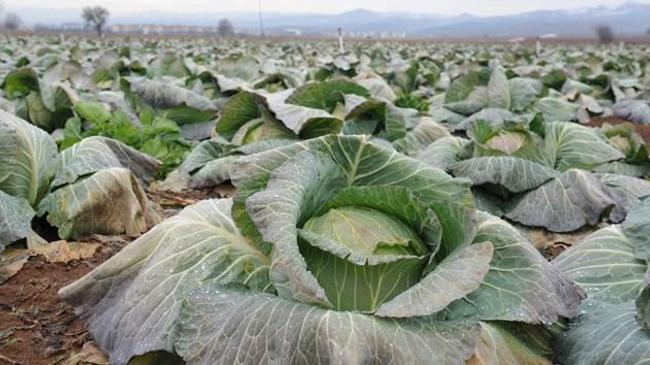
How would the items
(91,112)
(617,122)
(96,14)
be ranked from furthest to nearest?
(96,14) < (617,122) < (91,112)

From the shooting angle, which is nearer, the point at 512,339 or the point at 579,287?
the point at 512,339

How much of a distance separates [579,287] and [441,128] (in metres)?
3.86

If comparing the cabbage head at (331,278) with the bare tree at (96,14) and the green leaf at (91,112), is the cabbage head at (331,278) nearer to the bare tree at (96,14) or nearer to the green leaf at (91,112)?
the green leaf at (91,112)

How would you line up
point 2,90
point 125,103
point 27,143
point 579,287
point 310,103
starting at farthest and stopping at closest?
point 125,103
point 2,90
point 310,103
point 27,143
point 579,287

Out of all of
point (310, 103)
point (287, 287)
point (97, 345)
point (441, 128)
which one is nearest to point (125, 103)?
point (310, 103)

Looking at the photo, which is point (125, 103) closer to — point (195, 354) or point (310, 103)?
point (310, 103)

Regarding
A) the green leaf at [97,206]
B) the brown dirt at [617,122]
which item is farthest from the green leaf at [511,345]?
the brown dirt at [617,122]

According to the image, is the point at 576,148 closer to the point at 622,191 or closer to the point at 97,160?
the point at 622,191

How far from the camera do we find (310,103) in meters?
→ 5.43

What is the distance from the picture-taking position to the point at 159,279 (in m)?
2.32

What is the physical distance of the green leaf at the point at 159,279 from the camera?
7.22 feet

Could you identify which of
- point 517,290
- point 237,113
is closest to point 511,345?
point 517,290

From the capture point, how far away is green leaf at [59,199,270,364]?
2.20 m

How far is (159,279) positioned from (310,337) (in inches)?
26.6
